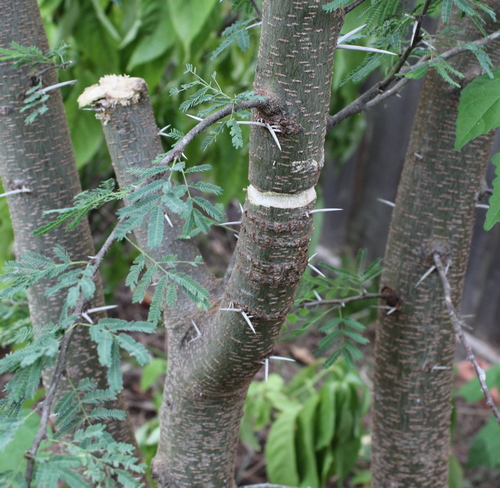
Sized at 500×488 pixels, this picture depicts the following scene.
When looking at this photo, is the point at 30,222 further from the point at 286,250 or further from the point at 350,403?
the point at 350,403

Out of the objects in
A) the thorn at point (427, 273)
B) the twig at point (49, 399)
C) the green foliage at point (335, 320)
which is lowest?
the green foliage at point (335, 320)

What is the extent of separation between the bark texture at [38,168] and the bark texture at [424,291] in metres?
0.54

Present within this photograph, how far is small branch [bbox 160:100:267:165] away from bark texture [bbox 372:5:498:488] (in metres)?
0.47

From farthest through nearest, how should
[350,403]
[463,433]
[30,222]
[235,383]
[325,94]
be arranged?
[463,433]
[350,403]
[30,222]
[235,383]
[325,94]

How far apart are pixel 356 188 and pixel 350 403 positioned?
1640 mm

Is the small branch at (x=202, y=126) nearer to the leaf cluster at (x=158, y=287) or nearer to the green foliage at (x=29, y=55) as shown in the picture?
the leaf cluster at (x=158, y=287)

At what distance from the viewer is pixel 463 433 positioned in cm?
222

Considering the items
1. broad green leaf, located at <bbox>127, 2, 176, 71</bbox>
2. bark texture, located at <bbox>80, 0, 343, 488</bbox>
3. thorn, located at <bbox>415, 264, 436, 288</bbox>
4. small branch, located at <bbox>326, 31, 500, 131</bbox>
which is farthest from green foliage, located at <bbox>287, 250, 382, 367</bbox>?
broad green leaf, located at <bbox>127, 2, 176, 71</bbox>

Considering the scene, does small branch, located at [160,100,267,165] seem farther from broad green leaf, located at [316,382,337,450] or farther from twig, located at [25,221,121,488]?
broad green leaf, located at [316,382,337,450]

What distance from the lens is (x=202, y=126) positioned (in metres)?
0.51

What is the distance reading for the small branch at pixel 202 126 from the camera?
1.67 ft

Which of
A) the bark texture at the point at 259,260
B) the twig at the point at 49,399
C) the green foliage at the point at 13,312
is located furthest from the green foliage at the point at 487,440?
the twig at the point at 49,399

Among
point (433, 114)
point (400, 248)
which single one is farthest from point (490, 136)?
point (400, 248)

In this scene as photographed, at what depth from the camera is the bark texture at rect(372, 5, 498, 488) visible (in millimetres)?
909
